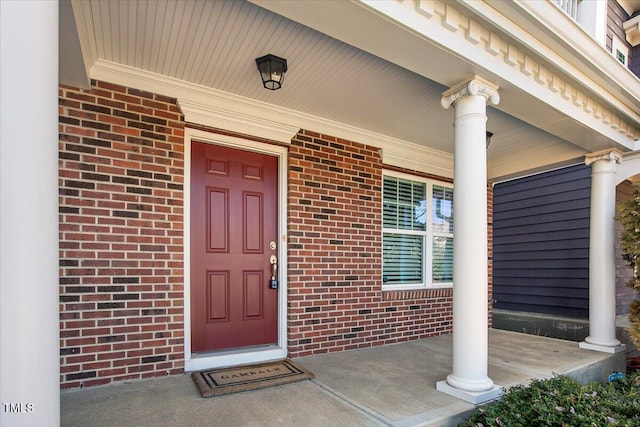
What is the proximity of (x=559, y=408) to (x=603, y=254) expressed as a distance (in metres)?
2.65

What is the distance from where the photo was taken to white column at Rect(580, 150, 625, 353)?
3896 mm

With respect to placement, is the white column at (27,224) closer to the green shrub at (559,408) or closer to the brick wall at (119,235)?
the brick wall at (119,235)

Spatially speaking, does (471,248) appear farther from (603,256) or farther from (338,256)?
(603,256)

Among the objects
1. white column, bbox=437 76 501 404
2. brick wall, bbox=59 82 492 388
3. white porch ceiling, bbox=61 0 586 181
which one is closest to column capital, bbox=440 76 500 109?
white column, bbox=437 76 501 404

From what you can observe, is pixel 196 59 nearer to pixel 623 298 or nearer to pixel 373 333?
pixel 373 333

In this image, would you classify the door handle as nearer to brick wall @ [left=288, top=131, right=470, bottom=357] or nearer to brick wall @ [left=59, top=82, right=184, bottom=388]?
brick wall @ [left=288, top=131, right=470, bottom=357]

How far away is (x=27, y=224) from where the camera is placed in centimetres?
109

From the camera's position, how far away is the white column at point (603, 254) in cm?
390

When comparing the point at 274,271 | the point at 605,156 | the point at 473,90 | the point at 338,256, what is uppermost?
the point at 473,90

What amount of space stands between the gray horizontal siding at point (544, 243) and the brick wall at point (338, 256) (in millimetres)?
3422

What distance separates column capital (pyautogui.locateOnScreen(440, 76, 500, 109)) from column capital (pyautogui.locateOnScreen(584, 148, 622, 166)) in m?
2.24

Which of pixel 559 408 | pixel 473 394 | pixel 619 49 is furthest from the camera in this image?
pixel 619 49

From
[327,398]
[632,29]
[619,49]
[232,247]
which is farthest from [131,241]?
[632,29]

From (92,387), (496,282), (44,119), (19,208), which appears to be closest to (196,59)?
(44,119)
